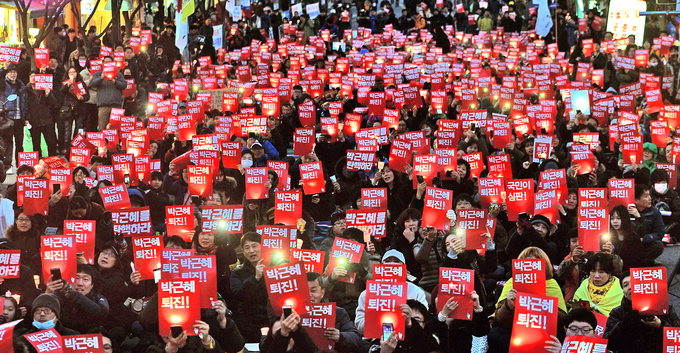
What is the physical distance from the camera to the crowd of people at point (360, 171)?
809 cm

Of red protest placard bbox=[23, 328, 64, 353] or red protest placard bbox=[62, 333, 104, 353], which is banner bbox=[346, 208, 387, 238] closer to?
red protest placard bbox=[62, 333, 104, 353]

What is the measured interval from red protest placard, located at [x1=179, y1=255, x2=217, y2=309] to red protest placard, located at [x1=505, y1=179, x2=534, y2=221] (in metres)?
4.27

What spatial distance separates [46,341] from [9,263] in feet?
7.14

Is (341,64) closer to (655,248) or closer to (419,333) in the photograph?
(655,248)

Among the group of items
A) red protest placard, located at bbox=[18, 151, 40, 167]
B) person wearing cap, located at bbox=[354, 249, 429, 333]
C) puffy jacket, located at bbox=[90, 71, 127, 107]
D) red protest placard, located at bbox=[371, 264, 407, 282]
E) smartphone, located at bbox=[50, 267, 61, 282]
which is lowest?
person wearing cap, located at bbox=[354, 249, 429, 333]

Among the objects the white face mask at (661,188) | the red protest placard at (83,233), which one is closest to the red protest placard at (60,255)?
the red protest placard at (83,233)

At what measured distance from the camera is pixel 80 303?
8.21m

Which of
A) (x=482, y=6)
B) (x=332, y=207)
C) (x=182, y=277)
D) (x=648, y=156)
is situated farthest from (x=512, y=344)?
(x=482, y=6)

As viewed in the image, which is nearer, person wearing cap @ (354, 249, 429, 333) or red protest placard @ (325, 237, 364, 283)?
person wearing cap @ (354, 249, 429, 333)

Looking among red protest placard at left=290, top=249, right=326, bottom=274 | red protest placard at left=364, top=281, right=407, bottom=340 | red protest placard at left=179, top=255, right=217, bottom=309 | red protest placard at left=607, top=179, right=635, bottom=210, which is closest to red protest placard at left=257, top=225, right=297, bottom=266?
red protest placard at left=290, top=249, right=326, bottom=274

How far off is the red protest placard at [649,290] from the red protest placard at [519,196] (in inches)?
145

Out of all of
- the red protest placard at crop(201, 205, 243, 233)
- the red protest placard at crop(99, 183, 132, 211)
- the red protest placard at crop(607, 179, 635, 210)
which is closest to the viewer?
the red protest placard at crop(201, 205, 243, 233)

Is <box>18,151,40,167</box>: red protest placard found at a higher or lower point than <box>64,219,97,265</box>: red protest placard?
higher

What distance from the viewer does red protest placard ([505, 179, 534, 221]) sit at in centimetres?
1134
